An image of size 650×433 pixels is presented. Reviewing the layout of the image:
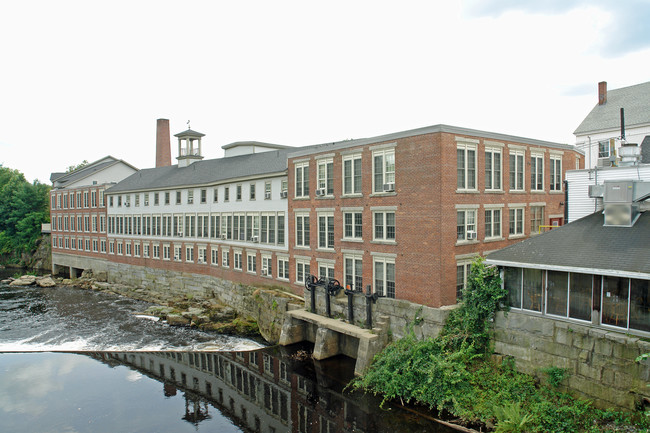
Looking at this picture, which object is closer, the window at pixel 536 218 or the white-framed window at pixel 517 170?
the white-framed window at pixel 517 170

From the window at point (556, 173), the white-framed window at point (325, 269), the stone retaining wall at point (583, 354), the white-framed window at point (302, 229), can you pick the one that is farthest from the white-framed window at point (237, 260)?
the window at point (556, 173)

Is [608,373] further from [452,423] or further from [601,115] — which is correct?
[601,115]

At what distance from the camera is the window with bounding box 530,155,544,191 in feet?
95.2

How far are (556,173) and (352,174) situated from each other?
48.2ft

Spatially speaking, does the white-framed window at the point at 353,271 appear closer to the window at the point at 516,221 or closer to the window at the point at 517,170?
the window at the point at 516,221

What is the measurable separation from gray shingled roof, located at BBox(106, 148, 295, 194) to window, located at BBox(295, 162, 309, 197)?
2.21m

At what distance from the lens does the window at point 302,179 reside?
3139 cm

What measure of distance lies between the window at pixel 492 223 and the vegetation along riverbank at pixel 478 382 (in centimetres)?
553

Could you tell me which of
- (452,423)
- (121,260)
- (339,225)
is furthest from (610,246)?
(121,260)

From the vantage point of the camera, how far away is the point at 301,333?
99.2 feet

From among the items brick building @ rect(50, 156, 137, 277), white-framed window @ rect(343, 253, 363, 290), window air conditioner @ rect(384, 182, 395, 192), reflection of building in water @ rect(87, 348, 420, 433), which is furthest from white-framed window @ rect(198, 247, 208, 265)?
window air conditioner @ rect(384, 182, 395, 192)

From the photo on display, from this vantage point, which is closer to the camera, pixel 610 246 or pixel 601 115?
pixel 610 246

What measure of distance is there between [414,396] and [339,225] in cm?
1144

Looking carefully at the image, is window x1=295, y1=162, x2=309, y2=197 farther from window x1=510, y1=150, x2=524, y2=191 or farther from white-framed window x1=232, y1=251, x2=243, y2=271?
window x1=510, y1=150, x2=524, y2=191
